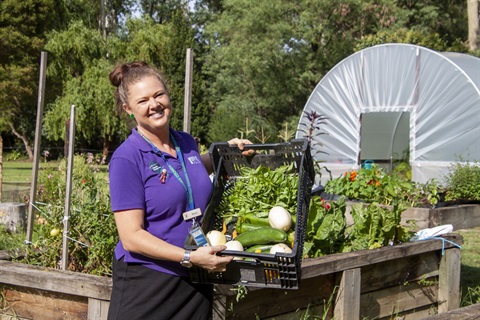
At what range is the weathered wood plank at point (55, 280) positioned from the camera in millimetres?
3729

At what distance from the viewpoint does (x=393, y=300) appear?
200 inches

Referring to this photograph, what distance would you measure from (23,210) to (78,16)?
104 feet

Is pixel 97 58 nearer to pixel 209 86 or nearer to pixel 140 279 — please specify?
pixel 209 86

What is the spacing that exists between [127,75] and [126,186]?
0.52 meters

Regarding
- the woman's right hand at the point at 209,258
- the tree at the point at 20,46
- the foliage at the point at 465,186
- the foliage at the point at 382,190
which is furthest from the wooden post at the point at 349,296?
the tree at the point at 20,46

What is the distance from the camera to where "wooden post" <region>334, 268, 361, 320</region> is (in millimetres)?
4555

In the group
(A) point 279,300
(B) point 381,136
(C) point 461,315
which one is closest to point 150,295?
(C) point 461,315

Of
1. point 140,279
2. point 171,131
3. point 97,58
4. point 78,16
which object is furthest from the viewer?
point 78,16

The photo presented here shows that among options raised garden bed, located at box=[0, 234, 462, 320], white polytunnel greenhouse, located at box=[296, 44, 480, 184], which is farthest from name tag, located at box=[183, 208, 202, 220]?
white polytunnel greenhouse, located at box=[296, 44, 480, 184]

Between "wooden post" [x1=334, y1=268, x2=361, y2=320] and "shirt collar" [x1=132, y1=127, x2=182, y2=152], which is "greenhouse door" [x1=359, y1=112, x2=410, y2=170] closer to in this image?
"wooden post" [x1=334, y1=268, x2=361, y2=320]

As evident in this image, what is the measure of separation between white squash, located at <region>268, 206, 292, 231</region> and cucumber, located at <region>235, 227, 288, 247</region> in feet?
0.35

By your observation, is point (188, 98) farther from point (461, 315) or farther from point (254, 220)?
point (461, 315)

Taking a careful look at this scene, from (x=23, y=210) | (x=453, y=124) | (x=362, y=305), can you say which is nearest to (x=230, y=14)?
(x=453, y=124)

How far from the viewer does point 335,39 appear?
3130 centimetres
